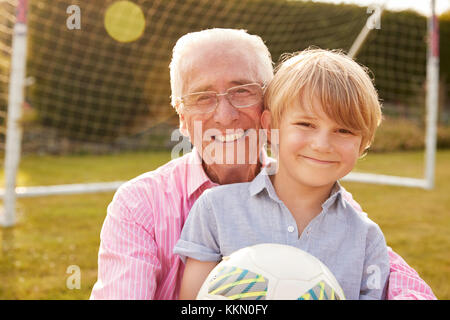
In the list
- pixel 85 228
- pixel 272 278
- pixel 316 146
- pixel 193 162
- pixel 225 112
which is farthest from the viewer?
pixel 85 228

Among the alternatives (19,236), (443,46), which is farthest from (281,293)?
(443,46)

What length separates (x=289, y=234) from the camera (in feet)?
5.43

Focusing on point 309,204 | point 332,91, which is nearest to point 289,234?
point 309,204

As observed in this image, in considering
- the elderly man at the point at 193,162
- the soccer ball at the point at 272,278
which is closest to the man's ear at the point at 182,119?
the elderly man at the point at 193,162

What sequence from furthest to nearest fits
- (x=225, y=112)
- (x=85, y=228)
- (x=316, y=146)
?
(x=85, y=228)
(x=225, y=112)
(x=316, y=146)

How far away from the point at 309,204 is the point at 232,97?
0.51 meters

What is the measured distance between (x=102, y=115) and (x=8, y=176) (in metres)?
5.28

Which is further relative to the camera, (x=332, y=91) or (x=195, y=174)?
(x=195, y=174)

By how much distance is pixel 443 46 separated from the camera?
16.2 metres

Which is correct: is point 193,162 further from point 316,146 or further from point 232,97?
point 316,146

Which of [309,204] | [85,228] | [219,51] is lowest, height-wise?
[85,228]

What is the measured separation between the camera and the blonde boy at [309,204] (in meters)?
1.64
